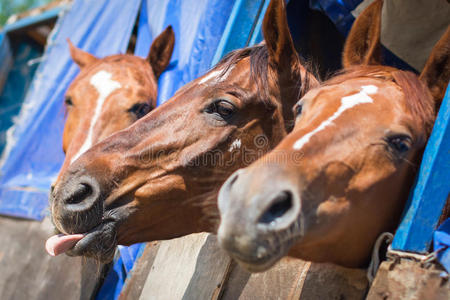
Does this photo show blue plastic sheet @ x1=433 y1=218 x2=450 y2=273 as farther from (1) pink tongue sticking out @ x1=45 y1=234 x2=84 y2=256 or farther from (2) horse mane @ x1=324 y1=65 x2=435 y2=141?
(1) pink tongue sticking out @ x1=45 y1=234 x2=84 y2=256

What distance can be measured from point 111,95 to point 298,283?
196cm

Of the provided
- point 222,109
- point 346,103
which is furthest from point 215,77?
point 346,103

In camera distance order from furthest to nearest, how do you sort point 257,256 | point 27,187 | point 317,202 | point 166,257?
point 27,187 → point 166,257 → point 317,202 → point 257,256

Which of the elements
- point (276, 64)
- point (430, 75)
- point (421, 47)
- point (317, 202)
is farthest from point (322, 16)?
point (317, 202)

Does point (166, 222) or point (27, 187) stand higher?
point (166, 222)

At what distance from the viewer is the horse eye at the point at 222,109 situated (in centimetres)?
194

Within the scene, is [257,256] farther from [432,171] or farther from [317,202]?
[432,171]

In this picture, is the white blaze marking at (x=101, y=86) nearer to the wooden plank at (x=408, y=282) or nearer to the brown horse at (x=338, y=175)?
the brown horse at (x=338, y=175)

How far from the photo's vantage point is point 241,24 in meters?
2.86

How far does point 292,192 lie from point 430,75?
0.89 m

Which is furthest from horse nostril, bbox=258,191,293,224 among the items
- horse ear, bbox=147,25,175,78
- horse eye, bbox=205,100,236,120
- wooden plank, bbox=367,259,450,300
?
horse ear, bbox=147,25,175,78

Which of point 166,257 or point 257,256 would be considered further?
point 166,257

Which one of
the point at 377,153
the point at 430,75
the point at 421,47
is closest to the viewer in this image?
the point at 377,153

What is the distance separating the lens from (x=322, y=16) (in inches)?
132
